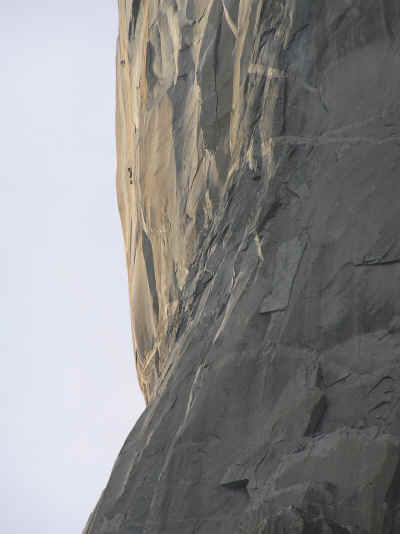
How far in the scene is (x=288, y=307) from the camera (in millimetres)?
10258

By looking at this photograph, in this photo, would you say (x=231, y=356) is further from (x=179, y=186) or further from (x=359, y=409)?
(x=179, y=186)

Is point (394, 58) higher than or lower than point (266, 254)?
higher

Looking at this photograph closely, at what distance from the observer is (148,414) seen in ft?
37.7

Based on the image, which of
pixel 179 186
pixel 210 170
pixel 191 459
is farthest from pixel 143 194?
pixel 191 459

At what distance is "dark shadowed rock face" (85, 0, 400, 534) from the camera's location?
8.87 m

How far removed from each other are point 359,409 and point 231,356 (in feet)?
6.23

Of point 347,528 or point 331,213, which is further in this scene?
point 331,213

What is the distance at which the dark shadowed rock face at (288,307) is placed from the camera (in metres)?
8.87

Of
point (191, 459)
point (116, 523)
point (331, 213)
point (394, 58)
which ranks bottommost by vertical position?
point (116, 523)

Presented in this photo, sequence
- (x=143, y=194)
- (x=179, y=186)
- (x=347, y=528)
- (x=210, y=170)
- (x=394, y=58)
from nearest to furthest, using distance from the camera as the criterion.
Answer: (x=347, y=528), (x=394, y=58), (x=210, y=170), (x=179, y=186), (x=143, y=194)

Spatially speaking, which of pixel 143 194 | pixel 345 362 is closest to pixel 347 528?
pixel 345 362

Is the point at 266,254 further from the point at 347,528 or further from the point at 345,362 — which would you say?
the point at 347,528

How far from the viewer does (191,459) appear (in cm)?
1005

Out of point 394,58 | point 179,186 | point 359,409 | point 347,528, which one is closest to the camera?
point 347,528
